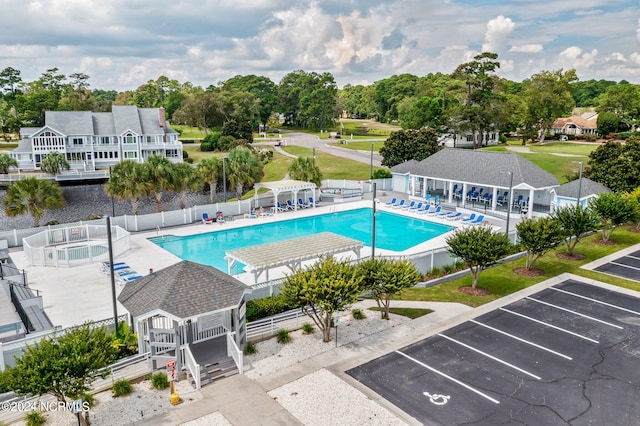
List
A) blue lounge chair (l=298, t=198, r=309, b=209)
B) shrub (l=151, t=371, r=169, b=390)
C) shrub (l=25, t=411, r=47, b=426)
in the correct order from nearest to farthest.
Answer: shrub (l=25, t=411, r=47, b=426) → shrub (l=151, t=371, r=169, b=390) → blue lounge chair (l=298, t=198, r=309, b=209)

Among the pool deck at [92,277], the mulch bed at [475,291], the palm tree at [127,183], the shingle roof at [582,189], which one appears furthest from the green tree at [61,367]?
the shingle roof at [582,189]

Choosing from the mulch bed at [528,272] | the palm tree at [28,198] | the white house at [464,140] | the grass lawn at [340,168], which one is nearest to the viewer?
the mulch bed at [528,272]

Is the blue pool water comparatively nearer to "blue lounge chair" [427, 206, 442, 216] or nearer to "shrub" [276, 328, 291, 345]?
"blue lounge chair" [427, 206, 442, 216]

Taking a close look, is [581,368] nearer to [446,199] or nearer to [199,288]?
[199,288]

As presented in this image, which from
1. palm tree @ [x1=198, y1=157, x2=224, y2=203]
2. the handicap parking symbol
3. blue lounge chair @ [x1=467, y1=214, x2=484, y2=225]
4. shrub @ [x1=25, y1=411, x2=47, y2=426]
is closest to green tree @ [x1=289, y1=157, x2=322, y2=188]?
palm tree @ [x1=198, y1=157, x2=224, y2=203]

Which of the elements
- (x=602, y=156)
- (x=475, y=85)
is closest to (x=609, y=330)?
(x=602, y=156)

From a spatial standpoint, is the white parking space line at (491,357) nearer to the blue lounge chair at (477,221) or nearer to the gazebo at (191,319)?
the gazebo at (191,319)
